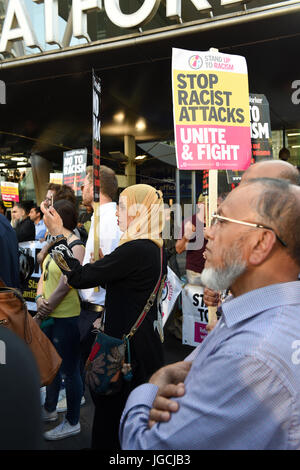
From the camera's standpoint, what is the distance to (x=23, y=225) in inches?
260

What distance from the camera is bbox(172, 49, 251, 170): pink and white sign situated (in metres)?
2.81

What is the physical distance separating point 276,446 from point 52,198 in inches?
129

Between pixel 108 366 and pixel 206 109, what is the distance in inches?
74.8

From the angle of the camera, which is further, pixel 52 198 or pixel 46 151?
pixel 46 151

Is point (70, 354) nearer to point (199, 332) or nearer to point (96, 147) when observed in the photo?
point (96, 147)

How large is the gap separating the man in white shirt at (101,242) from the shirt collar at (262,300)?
2.08 meters

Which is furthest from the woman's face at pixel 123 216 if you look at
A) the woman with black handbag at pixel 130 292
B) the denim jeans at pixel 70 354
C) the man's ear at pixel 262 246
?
the man's ear at pixel 262 246

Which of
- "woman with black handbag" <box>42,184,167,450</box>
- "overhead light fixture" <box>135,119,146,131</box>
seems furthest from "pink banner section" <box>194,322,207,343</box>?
"overhead light fixture" <box>135,119,146,131</box>

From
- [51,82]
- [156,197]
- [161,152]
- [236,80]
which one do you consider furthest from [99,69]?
[161,152]

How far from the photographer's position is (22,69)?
23.5ft

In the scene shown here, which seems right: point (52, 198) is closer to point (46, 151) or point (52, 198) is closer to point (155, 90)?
point (155, 90)

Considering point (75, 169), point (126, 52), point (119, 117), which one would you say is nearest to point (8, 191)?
point (119, 117)

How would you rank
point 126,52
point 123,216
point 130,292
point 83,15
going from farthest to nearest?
1. point 126,52
2. point 83,15
3. point 123,216
4. point 130,292

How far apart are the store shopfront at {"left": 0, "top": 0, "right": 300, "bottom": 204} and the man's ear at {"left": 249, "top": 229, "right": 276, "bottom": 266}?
5028 mm
